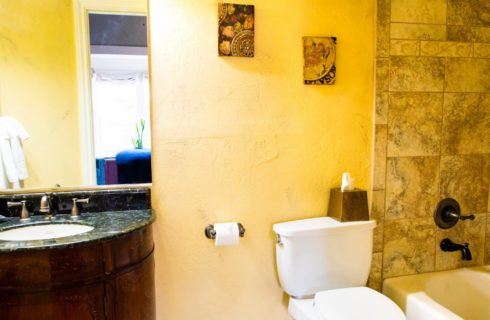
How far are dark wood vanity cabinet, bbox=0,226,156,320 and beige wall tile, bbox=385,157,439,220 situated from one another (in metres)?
1.38

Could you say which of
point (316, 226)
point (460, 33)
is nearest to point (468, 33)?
point (460, 33)

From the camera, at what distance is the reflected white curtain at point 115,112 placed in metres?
1.65

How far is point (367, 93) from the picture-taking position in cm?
189

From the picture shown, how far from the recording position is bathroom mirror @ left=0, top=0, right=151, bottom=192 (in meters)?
1.59

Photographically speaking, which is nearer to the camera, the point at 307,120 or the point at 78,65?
the point at 78,65

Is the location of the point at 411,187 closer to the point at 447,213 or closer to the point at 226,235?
the point at 447,213

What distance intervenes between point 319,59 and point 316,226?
2.76 ft

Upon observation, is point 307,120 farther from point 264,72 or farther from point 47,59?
point 47,59

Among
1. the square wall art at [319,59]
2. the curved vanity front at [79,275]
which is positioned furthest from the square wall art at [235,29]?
the curved vanity front at [79,275]

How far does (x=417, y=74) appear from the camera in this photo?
6.31 feet

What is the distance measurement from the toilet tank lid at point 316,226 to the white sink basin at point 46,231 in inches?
33.9

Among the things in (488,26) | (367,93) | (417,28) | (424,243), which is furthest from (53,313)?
(488,26)

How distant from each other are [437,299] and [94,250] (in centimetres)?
183

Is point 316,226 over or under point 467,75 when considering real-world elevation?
under
